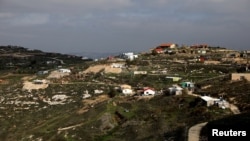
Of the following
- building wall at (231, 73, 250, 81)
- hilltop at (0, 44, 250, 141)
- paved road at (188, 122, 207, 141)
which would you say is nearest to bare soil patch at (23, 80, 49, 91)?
hilltop at (0, 44, 250, 141)

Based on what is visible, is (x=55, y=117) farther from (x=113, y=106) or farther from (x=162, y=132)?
(x=162, y=132)

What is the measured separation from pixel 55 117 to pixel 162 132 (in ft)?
69.9

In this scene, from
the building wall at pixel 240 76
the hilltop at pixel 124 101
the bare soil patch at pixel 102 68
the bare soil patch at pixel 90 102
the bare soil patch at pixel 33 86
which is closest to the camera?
the hilltop at pixel 124 101

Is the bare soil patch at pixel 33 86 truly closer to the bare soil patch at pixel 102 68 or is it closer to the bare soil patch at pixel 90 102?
the bare soil patch at pixel 102 68

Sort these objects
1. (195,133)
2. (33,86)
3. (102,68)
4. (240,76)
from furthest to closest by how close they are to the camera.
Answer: (102,68) < (33,86) < (240,76) < (195,133)

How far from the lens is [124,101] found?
62.3 meters

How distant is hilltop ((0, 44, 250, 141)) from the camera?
48.6 metres

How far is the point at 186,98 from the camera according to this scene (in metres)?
56.1

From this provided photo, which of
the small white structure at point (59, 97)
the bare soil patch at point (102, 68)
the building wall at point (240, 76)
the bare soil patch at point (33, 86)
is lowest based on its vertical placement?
the small white structure at point (59, 97)

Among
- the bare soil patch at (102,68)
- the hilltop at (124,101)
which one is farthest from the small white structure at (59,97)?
the bare soil patch at (102,68)

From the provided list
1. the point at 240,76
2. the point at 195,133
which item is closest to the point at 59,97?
the point at 240,76

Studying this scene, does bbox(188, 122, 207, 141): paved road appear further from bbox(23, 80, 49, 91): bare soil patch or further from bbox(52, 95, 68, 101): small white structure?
bbox(23, 80, 49, 91): bare soil patch

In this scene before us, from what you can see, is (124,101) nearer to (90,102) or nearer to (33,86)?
(90,102)

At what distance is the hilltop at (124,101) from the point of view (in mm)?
48562
